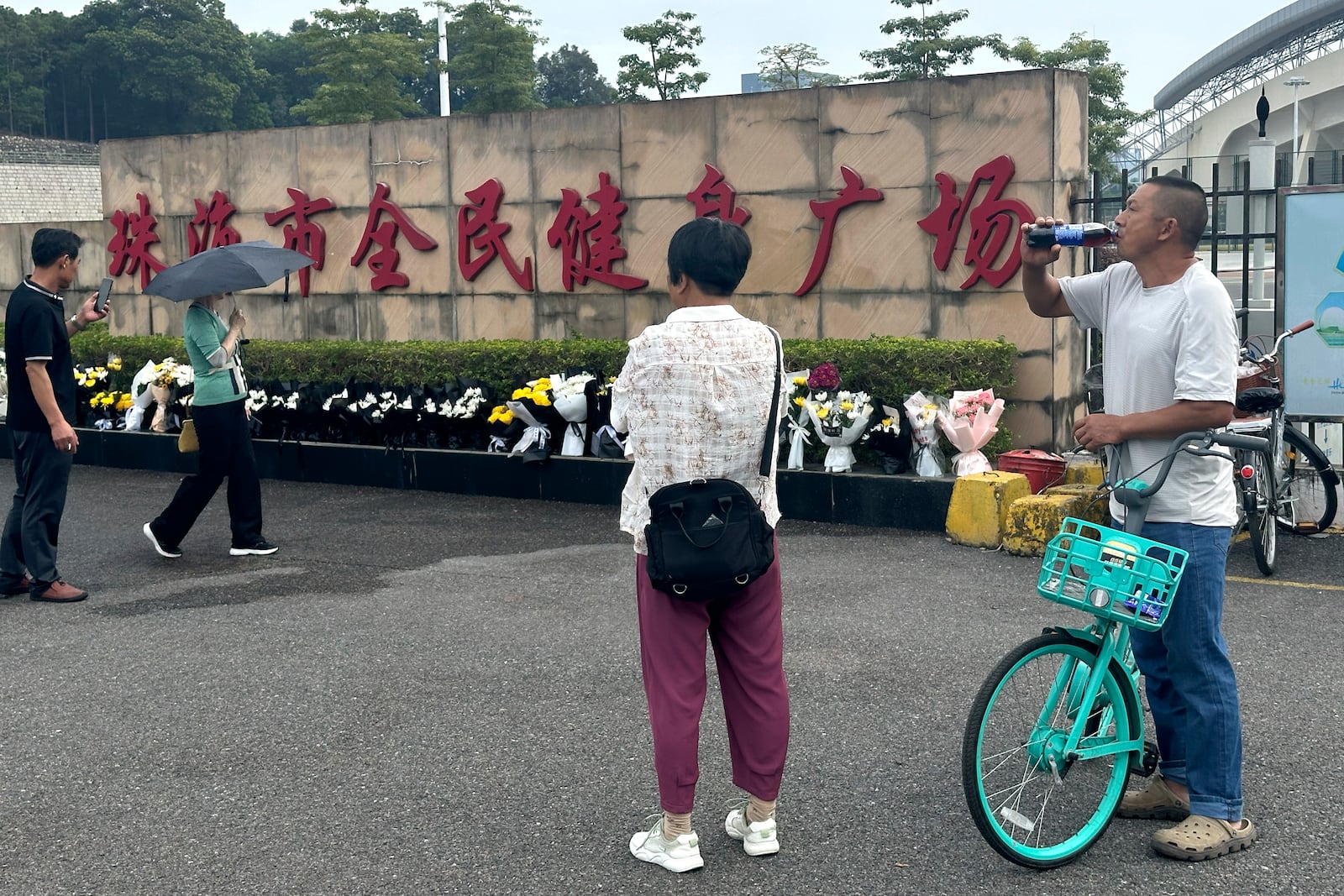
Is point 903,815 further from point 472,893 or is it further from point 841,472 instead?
point 841,472

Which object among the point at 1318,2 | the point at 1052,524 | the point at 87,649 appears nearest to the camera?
the point at 87,649

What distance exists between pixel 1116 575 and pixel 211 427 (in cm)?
541

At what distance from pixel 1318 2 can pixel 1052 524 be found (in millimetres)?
53218

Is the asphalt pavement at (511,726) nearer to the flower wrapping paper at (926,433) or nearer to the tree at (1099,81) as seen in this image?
the flower wrapping paper at (926,433)

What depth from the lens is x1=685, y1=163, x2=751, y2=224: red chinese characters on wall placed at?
9.51m

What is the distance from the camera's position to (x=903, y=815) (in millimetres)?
3818

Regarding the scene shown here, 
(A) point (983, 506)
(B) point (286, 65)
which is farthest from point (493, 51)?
(A) point (983, 506)

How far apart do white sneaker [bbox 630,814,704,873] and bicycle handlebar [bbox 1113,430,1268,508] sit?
4.62 ft

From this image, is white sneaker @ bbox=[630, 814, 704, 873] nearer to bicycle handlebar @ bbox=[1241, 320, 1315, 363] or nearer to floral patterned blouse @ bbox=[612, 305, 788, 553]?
floral patterned blouse @ bbox=[612, 305, 788, 553]

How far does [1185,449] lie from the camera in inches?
135

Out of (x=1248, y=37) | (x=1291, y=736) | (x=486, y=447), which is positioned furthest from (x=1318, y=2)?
(x=1291, y=736)

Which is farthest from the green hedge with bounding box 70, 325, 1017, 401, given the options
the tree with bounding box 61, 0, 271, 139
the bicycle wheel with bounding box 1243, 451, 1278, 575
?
the tree with bounding box 61, 0, 271, 139

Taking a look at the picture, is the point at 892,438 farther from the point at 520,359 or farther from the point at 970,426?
the point at 520,359

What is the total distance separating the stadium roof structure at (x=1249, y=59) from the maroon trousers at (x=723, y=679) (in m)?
44.3
